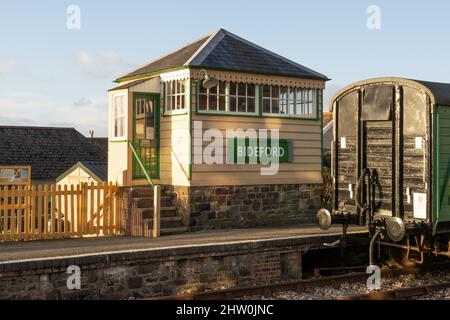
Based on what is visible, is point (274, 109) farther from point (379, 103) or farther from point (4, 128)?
point (4, 128)

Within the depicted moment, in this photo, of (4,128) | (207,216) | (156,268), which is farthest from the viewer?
(4,128)

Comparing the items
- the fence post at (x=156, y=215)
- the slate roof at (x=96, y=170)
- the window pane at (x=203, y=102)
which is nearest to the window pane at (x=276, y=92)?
the window pane at (x=203, y=102)

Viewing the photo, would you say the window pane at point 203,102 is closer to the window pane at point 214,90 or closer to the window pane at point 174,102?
the window pane at point 214,90

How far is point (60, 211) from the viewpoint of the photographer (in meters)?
13.4

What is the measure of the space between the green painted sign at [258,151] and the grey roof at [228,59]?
1632mm

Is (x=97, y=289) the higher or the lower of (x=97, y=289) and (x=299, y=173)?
the lower

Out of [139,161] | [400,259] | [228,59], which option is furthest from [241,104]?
[400,259]

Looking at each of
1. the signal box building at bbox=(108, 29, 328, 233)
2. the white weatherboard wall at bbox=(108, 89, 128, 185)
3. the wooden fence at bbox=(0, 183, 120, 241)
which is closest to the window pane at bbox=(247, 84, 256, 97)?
the signal box building at bbox=(108, 29, 328, 233)

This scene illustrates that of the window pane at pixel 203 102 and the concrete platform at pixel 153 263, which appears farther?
the window pane at pixel 203 102

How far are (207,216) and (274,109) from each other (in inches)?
124

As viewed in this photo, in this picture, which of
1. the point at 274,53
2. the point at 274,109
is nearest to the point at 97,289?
the point at 274,109

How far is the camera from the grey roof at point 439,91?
10.5 m

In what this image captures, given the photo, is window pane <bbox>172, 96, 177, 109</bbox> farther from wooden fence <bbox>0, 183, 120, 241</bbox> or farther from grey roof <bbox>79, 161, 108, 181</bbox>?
grey roof <bbox>79, 161, 108, 181</bbox>

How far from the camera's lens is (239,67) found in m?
14.7
